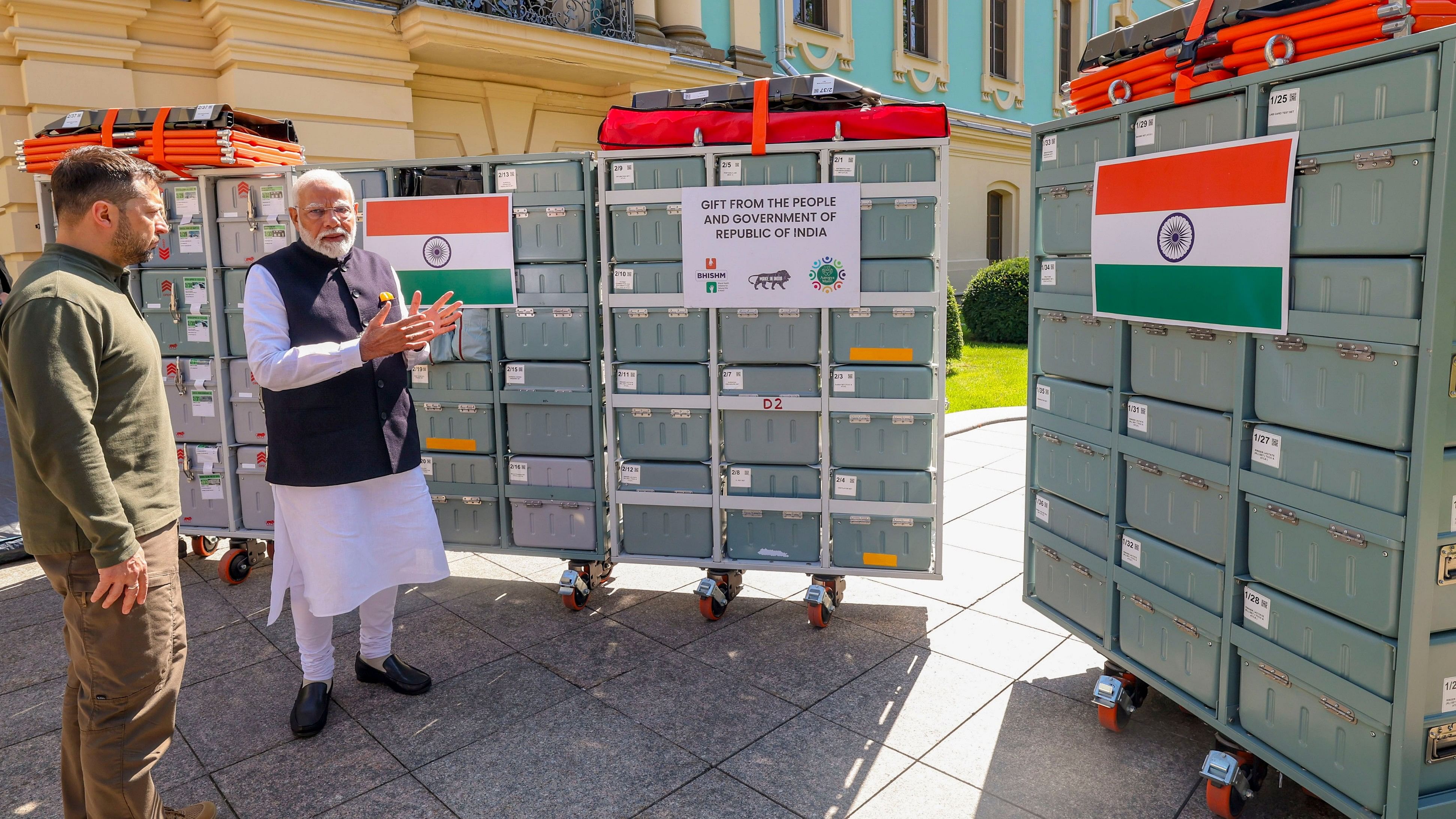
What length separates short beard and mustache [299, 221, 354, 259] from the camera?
11.7 feet

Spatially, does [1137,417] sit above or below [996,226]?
below

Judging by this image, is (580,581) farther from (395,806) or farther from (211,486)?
(211,486)

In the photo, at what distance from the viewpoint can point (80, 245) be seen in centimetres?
263

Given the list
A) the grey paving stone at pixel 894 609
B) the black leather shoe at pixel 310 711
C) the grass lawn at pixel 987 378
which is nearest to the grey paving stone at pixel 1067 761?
the grey paving stone at pixel 894 609

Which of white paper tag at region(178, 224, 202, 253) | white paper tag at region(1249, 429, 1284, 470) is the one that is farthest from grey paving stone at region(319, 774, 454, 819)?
white paper tag at region(178, 224, 202, 253)

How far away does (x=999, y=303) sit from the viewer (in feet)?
55.6

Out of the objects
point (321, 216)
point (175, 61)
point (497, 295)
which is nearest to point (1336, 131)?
point (321, 216)

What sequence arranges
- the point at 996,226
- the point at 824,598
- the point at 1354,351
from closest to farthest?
the point at 1354,351 < the point at 824,598 < the point at 996,226

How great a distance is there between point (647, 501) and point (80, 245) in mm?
2885

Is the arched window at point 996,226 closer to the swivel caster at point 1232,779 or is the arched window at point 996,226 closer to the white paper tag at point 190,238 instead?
the white paper tag at point 190,238

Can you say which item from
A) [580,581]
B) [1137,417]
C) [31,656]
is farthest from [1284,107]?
[31,656]

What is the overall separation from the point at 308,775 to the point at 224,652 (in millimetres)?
1463

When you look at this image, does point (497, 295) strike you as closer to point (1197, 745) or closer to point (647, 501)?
point (647, 501)

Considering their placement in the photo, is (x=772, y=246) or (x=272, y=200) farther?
(x=272, y=200)
